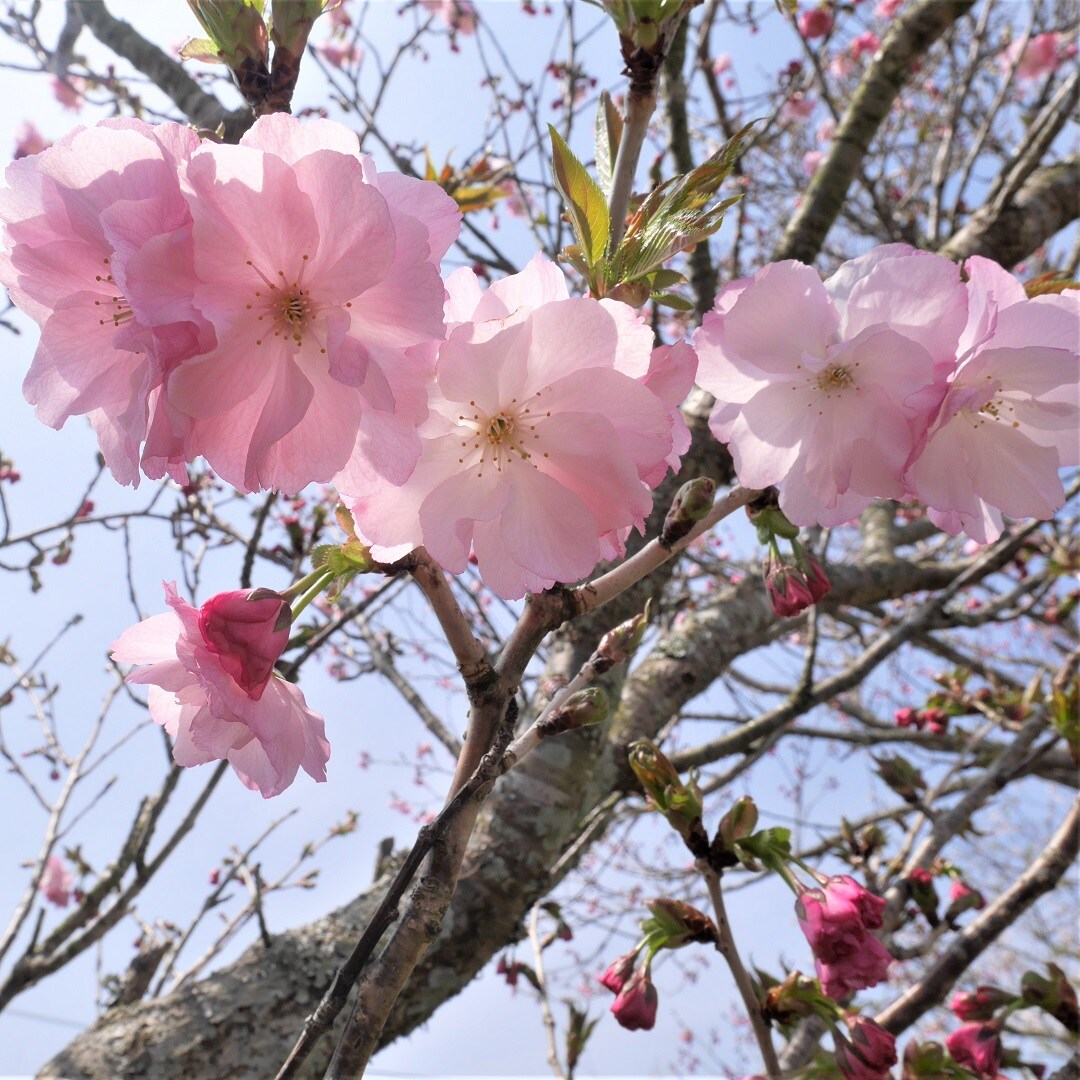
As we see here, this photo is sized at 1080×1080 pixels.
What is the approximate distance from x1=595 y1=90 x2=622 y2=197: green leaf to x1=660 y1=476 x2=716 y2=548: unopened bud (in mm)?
277

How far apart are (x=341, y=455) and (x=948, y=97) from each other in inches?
218

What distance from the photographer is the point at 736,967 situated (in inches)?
39.4

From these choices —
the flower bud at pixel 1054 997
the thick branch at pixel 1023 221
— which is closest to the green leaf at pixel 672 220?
the flower bud at pixel 1054 997

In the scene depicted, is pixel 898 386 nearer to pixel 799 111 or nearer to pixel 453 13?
pixel 453 13

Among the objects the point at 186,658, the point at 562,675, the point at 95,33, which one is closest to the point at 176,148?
the point at 186,658

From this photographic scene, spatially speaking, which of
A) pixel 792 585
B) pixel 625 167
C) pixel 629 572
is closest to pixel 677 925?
pixel 792 585

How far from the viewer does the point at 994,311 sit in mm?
657

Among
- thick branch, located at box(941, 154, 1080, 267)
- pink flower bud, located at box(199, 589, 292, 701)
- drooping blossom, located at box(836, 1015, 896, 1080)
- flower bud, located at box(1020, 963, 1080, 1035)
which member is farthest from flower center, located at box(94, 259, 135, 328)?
thick branch, located at box(941, 154, 1080, 267)

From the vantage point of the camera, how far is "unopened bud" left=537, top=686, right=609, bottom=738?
614mm

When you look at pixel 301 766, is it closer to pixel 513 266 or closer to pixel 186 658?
pixel 186 658

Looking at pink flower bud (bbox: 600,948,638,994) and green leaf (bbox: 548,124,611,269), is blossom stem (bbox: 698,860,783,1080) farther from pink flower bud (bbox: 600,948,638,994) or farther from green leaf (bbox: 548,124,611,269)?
green leaf (bbox: 548,124,611,269)

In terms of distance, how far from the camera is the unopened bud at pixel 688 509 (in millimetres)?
593

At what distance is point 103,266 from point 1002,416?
739 millimetres

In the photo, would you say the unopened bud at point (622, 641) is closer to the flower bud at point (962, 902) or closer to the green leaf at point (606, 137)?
the green leaf at point (606, 137)
